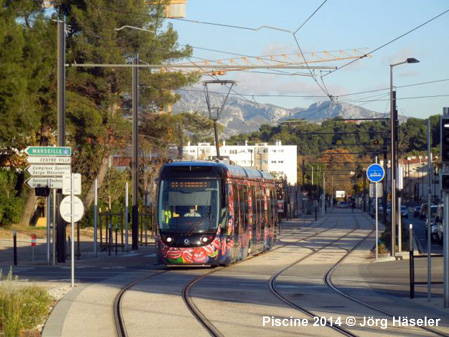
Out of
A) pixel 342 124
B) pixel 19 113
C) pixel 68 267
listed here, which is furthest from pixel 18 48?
pixel 342 124

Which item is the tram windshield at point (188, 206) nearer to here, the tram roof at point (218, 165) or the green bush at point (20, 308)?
the tram roof at point (218, 165)

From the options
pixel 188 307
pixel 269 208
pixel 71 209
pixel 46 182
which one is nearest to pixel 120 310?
pixel 188 307

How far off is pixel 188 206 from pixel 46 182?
5.25m

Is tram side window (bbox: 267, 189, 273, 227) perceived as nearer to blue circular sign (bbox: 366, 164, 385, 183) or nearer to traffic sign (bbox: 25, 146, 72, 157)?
blue circular sign (bbox: 366, 164, 385, 183)

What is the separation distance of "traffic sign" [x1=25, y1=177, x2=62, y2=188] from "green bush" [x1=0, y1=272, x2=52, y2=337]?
11198 millimetres

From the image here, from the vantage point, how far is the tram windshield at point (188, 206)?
2400cm

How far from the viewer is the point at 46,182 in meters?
26.6

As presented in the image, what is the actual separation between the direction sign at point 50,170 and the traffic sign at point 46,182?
1534 millimetres

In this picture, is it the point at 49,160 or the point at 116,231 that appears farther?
the point at 116,231

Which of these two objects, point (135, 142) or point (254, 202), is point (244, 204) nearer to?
point (254, 202)

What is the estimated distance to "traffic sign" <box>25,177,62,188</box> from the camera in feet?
86.5

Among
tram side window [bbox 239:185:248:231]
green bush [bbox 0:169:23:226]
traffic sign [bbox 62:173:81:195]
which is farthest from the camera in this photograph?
green bush [bbox 0:169:23:226]

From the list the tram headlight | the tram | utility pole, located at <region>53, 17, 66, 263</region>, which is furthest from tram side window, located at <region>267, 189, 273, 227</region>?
the tram headlight

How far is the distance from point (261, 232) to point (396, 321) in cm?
1883
